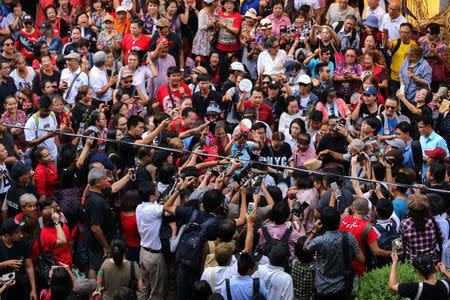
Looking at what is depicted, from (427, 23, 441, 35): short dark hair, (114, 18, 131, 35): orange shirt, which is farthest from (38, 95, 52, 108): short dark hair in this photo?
(427, 23, 441, 35): short dark hair

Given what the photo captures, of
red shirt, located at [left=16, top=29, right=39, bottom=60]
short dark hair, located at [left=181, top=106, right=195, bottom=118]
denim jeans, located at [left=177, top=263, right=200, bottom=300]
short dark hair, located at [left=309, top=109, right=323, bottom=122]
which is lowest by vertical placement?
denim jeans, located at [left=177, top=263, right=200, bottom=300]

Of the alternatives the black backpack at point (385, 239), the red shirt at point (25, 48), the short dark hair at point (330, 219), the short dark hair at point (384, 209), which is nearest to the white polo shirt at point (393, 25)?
the short dark hair at point (384, 209)

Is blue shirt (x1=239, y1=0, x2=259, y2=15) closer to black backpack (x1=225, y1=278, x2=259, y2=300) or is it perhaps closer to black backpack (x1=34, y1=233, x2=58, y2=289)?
black backpack (x1=34, y1=233, x2=58, y2=289)

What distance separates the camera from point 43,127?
33.2ft

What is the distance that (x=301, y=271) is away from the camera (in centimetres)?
718

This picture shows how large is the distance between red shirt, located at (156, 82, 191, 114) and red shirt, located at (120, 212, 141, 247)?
3318 millimetres

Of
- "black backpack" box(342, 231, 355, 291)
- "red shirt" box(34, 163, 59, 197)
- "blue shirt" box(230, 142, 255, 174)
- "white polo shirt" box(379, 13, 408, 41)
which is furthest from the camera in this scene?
"white polo shirt" box(379, 13, 408, 41)

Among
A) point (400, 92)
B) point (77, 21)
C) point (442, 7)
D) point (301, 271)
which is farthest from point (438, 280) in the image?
point (77, 21)

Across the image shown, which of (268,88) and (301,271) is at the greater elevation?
(268,88)

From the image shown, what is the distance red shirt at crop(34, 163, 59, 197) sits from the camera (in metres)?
8.95

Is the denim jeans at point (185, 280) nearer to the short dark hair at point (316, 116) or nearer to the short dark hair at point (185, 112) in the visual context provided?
the short dark hair at point (185, 112)

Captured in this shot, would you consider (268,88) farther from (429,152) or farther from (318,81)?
(429,152)

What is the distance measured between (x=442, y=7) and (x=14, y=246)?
28.6 feet

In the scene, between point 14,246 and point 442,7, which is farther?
point 442,7
